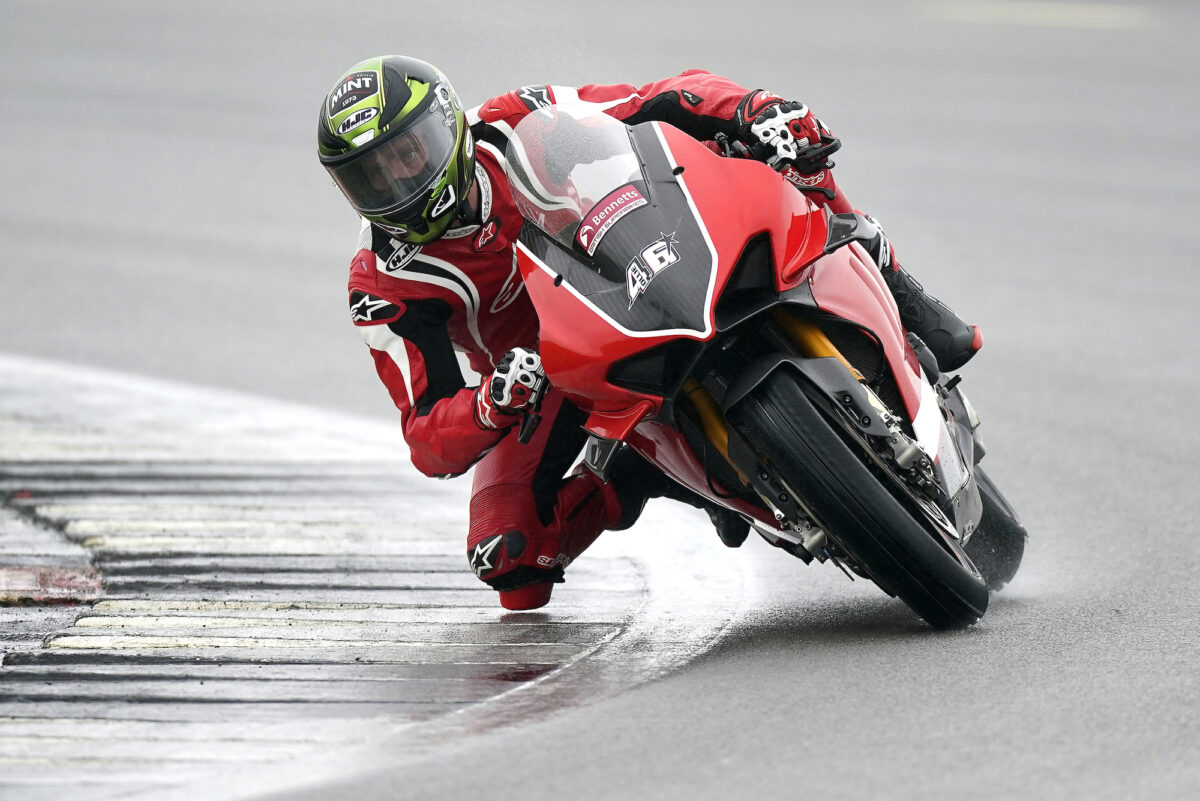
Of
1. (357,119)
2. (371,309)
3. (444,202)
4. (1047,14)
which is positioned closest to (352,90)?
(357,119)

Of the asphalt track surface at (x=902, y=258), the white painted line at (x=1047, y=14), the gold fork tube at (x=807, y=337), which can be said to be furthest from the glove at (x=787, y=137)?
the white painted line at (x=1047, y=14)

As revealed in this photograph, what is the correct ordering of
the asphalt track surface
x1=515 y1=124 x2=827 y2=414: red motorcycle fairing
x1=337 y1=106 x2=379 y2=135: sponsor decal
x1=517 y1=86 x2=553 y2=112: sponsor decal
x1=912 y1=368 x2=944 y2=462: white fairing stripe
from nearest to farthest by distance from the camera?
1. the asphalt track surface
2. x1=515 y1=124 x2=827 y2=414: red motorcycle fairing
3. x1=912 y1=368 x2=944 y2=462: white fairing stripe
4. x1=337 y1=106 x2=379 y2=135: sponsor decal
5. x1=517 y1=86 x2=553 y2=112: sponsor decal

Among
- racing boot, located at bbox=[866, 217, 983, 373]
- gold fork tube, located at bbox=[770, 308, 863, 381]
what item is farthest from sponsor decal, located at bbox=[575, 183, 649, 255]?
racing boot, located at bbox=[866, 217, 983, 373]

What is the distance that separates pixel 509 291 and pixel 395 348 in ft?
1.36

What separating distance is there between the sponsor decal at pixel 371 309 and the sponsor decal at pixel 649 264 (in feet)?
3.41

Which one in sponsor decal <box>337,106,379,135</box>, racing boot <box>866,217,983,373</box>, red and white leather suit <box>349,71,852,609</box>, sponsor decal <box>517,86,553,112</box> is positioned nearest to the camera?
sponsor decal <box>337,106,379,135</box>

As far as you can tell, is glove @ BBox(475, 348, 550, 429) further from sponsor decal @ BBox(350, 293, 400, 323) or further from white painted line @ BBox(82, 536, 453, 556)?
white painted line @ BBox(82, 536, 453, 556)

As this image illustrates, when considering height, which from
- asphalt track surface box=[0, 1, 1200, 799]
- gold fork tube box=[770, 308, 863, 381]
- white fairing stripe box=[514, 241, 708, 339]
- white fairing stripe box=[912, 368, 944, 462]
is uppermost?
white fairing stripe box=[514, 241, 708, 339]

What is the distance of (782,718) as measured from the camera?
12.8 feet

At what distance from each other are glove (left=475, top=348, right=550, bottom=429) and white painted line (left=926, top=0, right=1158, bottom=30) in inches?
530

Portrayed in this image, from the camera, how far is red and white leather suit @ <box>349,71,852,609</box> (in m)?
5.07

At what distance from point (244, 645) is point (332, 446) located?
2.82m

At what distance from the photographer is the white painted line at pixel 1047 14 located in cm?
1698

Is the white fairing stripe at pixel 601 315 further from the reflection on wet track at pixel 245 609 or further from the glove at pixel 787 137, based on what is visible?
the reflection on wet track at pixel 245 609
